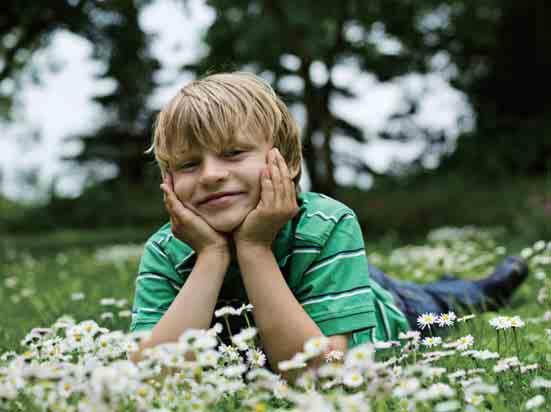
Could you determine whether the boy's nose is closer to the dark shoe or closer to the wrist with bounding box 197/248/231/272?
the wrist with bounding box 197/248/231/272

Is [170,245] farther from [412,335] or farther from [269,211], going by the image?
[412,335]

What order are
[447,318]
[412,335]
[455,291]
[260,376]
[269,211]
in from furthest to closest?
[455,291]
[269,211]
[447,318]
[412,335]
[260,376]

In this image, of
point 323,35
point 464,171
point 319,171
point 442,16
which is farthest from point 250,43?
point 464,171

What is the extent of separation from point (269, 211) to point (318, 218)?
310mm

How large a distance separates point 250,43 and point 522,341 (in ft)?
31.1

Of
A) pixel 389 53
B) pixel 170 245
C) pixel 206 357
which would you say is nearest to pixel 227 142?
pixel 170 245

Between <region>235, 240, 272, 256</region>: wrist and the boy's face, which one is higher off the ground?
the boy's face

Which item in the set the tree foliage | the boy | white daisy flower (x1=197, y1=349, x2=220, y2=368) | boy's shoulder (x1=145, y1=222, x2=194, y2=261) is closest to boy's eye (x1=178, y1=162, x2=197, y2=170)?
the boy

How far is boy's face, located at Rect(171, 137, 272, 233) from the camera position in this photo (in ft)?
8.07

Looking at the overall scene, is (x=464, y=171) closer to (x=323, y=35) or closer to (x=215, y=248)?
(x=323, y=35)

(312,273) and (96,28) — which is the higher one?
(96,28)

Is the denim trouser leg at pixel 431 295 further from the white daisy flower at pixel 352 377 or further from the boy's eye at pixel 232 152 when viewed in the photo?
the white daisy flower at pixel 352 377

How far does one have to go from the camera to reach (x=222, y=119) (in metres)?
2.49

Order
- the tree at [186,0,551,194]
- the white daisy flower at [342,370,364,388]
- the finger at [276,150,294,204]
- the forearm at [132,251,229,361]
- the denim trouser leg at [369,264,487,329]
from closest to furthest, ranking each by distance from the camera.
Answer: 1. the white daisy flower at [342,370,364,388]
2. the forearm at [132,251,229,361]
3. the finger at [276,150,294,204]
4. the denim trouser leg at [369,264,487,329]
5. the tree at [186,0,551,194]
